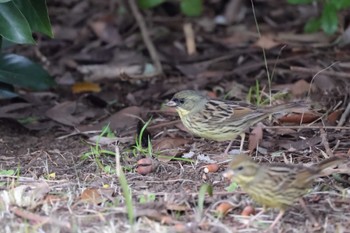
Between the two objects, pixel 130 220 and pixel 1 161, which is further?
pixel 1 161

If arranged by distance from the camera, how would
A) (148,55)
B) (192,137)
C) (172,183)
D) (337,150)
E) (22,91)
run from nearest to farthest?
(172,183), (337,150), (192,137), (22,91), (148,55)

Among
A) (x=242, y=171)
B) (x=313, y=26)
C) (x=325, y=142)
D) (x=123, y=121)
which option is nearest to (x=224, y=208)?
(x=242, y=171)

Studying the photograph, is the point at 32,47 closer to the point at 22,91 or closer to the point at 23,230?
the point at 22,91

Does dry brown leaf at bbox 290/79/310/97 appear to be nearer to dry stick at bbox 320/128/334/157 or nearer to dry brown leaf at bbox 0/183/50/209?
dry stick at bbox 320/128/334/157

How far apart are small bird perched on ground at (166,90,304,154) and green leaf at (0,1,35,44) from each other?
4.81ft

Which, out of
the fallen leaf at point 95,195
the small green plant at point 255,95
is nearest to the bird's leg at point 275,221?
the fallen leaf at point 95,195

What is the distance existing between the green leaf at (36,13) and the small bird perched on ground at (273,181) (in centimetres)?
239

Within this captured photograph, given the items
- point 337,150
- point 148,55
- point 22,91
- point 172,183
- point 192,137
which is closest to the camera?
point 172,183

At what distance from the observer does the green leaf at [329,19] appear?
843 cm

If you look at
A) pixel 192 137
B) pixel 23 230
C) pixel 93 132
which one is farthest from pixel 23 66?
pixel 23 230

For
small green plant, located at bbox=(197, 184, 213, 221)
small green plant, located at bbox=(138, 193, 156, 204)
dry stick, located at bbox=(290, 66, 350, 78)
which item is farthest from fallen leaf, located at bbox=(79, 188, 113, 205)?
dry stick, located at bbox=(290, 66, 350, 78)

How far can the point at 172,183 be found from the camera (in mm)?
5887

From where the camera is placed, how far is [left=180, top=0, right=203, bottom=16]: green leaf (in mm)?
9867

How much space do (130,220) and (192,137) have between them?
2.29 metres
